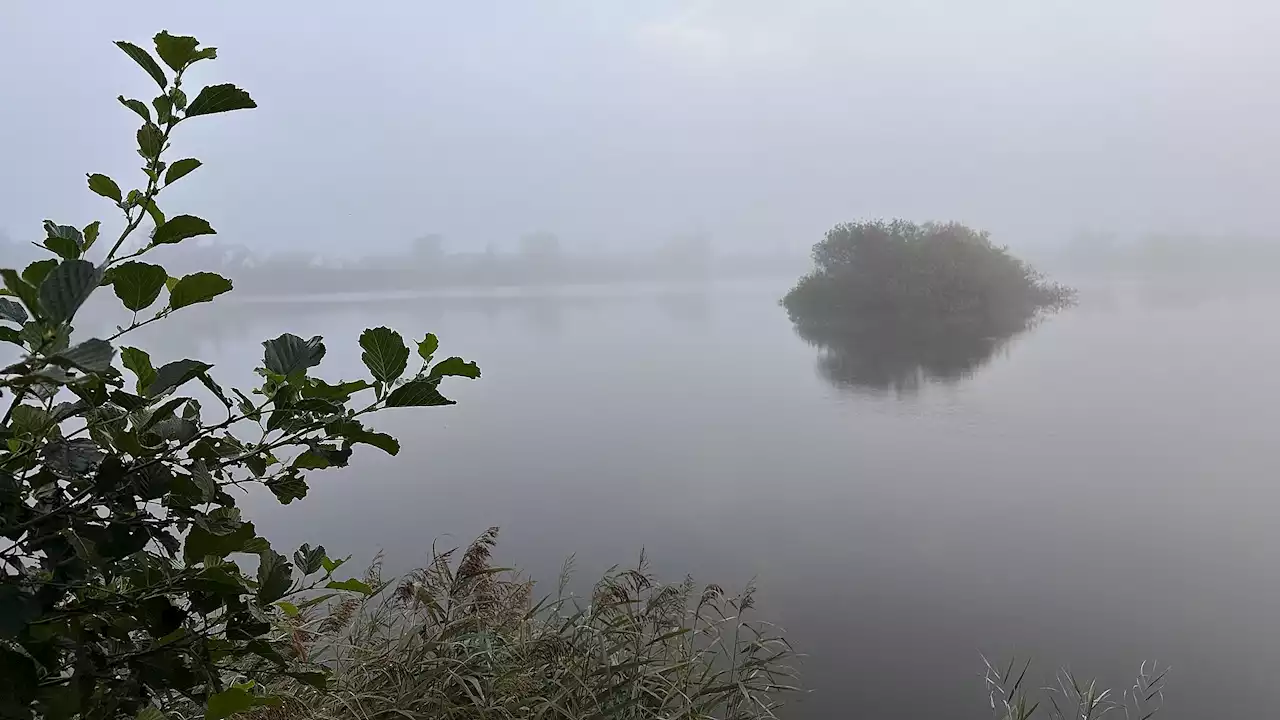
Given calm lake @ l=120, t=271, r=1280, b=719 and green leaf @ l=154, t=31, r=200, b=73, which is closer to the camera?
green leaf @ l=154, t=31, r=200, b=73

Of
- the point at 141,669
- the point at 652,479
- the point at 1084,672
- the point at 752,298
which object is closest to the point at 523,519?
the point at 652,479

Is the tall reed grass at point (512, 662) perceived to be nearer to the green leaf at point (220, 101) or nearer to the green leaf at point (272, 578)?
the green leaf at point (272, 578)

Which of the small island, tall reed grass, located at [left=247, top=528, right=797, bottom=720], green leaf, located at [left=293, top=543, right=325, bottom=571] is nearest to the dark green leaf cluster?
green leaf, located at [left=293, top=543, right=325, bottom=571]

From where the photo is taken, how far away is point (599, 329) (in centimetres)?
854

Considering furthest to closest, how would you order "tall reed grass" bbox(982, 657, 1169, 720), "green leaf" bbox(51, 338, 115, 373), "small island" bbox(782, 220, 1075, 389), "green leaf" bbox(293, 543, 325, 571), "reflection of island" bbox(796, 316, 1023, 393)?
"small island" bbox(782, 220, 1075, 389)
"reflection of island" bbox(796, 316, 1023, 393)
"tall reed grass" bbox(982, 657, 1169, 720)
"green leaf" bbox(293, 543, 325, 571)
"green leaf" bbox(51, 338, 115, 373)

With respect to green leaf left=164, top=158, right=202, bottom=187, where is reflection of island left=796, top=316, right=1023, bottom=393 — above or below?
below

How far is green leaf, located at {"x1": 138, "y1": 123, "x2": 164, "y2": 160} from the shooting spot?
1.69 feet

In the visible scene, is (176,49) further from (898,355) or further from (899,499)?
(898,355)

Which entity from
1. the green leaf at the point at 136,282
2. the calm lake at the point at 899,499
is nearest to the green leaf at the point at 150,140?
the green leaf at the point at 136,282

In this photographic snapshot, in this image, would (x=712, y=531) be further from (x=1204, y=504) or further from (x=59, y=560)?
(x=59, y=560)

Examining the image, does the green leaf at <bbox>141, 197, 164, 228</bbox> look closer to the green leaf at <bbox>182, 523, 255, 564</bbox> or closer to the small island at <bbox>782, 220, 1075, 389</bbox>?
the green leaf at <bbox>182, 523, 255, 564</bbox>

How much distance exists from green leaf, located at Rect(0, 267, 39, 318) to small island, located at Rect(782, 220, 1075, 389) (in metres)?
7.04

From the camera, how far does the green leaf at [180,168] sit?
0.54 m

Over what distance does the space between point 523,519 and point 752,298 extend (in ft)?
33.9
